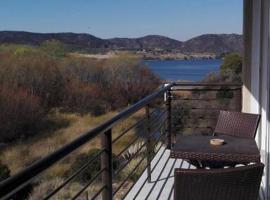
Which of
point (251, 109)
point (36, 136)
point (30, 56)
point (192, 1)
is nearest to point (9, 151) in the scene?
point (36, 136)

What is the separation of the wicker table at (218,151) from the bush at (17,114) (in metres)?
20.9

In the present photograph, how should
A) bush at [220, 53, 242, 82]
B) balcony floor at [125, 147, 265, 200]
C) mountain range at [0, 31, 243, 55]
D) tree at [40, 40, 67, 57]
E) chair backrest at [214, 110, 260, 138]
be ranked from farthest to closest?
tree at [40, 40, 67, 57] < mountain range at [0, 31, 243, 55] < bush at [220, 53, 242, 82] < chair backrest at [214, 110, 260, 138] < balcony floor at [125, 147, 265, 200]

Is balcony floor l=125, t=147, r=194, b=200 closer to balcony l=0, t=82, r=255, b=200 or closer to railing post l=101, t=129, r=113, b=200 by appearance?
balcony l=0, t=82, r=255, b=200

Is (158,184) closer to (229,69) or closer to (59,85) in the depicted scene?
(229,69)

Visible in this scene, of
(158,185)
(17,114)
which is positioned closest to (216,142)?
(158,185)

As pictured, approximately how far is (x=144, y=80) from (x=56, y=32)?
9573 mm

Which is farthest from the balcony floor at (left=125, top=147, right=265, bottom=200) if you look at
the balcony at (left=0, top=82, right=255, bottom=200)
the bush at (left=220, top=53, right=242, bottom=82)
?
the bush at (left=220, top=53, right=242, bottom=82)

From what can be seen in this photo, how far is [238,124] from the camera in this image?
3865mm

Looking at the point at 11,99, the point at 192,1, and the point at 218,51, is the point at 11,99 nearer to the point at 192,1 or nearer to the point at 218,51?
the point at 192,1

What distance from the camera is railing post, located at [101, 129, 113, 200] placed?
7.71 ft

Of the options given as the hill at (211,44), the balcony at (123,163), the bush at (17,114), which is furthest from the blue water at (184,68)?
the balcony at (123,163)

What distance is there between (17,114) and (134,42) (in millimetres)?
7600

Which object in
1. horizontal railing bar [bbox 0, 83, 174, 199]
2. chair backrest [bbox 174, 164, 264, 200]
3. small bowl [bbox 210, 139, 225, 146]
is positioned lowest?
small bowl [bbox 210, 139, 225, 146]

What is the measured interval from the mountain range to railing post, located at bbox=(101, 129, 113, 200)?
11.5m
